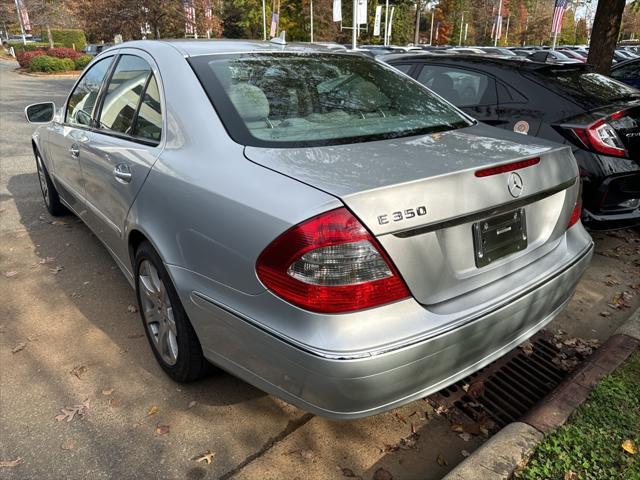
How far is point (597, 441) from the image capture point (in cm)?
223

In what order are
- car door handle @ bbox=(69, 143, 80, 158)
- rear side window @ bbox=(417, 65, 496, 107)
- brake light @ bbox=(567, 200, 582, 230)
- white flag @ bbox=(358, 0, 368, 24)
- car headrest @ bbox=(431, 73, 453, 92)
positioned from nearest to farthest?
brake light @ bbox=(567, 200, 582, 230) → car door handle @ bbox=(69, 143, 80, 158) → rear side window @ bbox=(417, 65, 496, 107) → car headrest @ bbox=(431, 73, 453, 92) → white flag @ bbox=(358, 0, 368, 24)

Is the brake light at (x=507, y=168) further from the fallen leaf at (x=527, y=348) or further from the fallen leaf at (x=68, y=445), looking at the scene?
the fallen leaf at (x=68, y=445)

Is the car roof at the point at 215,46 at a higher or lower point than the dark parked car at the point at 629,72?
higher

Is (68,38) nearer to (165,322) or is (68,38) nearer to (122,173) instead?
(122,173)

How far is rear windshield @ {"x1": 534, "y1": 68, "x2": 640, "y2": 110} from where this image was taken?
3998 mm

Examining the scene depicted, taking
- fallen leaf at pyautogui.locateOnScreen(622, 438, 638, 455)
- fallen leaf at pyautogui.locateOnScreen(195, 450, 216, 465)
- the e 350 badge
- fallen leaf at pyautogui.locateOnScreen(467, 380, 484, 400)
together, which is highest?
the e 350 badge

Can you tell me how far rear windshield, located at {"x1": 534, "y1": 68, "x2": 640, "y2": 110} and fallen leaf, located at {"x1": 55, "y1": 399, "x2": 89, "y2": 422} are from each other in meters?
3.87

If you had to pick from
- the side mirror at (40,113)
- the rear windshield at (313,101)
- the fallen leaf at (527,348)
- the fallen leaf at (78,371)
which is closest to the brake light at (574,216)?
the rear windshield at (313,101)

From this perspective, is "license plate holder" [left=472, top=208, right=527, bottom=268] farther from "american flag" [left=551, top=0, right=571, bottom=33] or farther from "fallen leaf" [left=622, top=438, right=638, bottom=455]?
"american flag" [left=551, top=0, right=571, bottom=33]

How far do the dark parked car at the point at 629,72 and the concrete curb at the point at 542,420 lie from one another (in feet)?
29.2

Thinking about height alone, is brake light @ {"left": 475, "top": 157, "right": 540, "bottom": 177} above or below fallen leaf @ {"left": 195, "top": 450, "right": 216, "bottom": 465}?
above

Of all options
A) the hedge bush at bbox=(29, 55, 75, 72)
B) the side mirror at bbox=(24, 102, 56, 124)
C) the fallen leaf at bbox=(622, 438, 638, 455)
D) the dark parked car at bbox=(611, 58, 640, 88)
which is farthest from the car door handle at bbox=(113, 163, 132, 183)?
the hedge bush at bbox=(29, 55, 75, 72)

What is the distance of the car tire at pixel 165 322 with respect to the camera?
7.90 feet

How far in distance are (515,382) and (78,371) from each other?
240 centimetres
